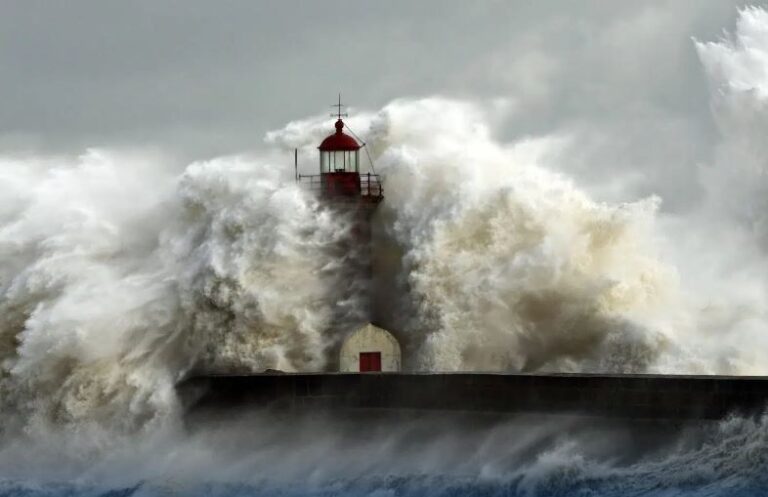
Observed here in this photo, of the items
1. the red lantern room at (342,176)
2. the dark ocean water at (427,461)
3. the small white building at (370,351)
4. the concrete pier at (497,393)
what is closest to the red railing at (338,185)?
the red lantern room at (342,176)

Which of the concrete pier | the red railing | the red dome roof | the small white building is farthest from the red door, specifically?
the red dome roof

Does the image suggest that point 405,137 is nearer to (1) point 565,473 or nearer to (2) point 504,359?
(2) point 504,359

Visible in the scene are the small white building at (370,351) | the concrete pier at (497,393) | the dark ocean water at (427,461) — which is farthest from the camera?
the small white building at (370,351)

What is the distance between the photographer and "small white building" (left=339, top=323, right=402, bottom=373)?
20.7 m

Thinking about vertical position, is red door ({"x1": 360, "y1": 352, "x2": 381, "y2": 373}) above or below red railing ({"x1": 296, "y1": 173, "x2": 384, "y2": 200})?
below

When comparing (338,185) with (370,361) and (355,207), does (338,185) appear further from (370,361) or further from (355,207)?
(370,361)

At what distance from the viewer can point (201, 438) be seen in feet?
64.6

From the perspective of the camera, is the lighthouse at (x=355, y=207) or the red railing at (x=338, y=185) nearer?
the lighthouse at (x=355, y=207)

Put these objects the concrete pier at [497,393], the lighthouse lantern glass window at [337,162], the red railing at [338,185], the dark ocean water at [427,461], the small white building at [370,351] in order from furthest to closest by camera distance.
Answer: the lighthouse lantern glass window at [337,162] < the red railing at [338,185] < the small white building at [370,351] < the concrete pier at [497,393] < the dark ocean water at [427,461]

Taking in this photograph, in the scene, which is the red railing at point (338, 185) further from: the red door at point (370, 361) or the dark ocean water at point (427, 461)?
the dark ocean water at point (427, 461)

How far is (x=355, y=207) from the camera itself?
21.3 meters

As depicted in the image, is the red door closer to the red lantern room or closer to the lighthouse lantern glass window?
the red lantern room

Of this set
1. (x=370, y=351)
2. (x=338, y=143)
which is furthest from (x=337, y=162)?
(x=370, y=351)

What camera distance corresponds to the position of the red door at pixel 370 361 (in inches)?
814
